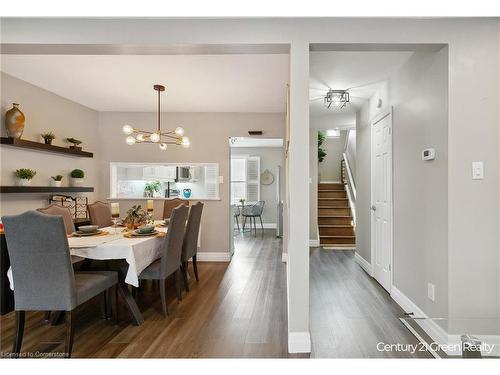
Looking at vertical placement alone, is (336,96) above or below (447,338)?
above

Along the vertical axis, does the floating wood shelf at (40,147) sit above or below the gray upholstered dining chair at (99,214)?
above

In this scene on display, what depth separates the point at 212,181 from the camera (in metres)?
5.35

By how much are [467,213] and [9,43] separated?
3.72 metres

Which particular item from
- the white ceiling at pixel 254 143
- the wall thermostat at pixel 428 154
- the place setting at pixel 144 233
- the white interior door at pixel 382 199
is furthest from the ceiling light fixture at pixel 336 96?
the white ceiling at pixel 254 143

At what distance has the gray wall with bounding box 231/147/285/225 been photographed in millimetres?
9453

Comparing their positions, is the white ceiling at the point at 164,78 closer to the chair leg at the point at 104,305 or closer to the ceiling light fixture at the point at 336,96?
the ceiling light fixture at the point at 336,96

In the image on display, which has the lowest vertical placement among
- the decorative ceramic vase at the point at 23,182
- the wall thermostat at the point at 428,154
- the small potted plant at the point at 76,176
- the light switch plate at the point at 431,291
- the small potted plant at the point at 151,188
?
the light switch plate at the point at 431,291

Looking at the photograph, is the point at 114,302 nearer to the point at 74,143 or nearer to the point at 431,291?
the point at 431,291

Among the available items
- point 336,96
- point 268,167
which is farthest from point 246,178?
point 336,96

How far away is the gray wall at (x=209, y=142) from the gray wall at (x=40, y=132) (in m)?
0.51

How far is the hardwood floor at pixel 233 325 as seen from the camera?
2.28 meters

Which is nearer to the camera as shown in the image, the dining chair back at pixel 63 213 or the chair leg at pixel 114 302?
the chair leg at pixel 114 302

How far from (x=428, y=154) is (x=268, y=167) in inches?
277

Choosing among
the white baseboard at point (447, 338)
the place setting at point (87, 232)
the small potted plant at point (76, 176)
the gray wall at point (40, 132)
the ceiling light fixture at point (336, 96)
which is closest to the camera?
the white baseboard at point (447, 338)
